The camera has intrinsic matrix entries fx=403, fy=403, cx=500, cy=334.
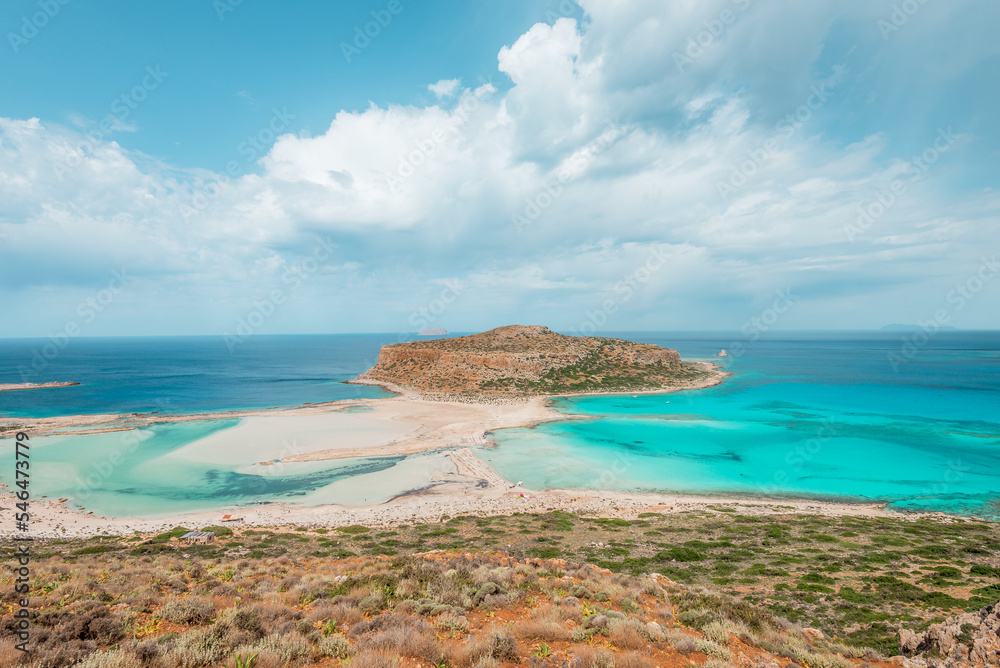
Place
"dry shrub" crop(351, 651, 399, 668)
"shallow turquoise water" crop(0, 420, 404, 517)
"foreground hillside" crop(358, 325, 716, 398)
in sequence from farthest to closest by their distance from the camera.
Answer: "foreground hillside" crop(358, 325, 716, 398), "shallow turquoise water" crop(0, 420, 404, 517), "dry shrub" crop(351, 651, 399, 668)

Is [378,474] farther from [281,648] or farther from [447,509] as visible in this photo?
[281,648]

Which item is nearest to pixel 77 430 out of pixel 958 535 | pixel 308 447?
pixel 308 447

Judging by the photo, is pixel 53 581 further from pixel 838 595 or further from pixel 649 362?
pixel 649 362

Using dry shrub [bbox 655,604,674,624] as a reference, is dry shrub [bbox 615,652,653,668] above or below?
above

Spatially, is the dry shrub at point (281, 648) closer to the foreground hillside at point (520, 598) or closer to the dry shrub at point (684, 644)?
the foreground hillside at point (520, 598)

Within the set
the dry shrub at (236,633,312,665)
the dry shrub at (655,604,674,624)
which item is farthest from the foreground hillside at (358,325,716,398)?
the dry shrub at (236,633,312,665)

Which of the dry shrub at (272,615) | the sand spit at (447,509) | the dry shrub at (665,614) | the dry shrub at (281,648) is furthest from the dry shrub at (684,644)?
the sand spit at (447,509)

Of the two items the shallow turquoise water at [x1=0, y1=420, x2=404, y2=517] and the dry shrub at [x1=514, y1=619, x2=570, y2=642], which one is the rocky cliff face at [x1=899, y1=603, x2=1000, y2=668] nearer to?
the dry shrub at [x1=514, y1=619, x2=570, y2=642]
